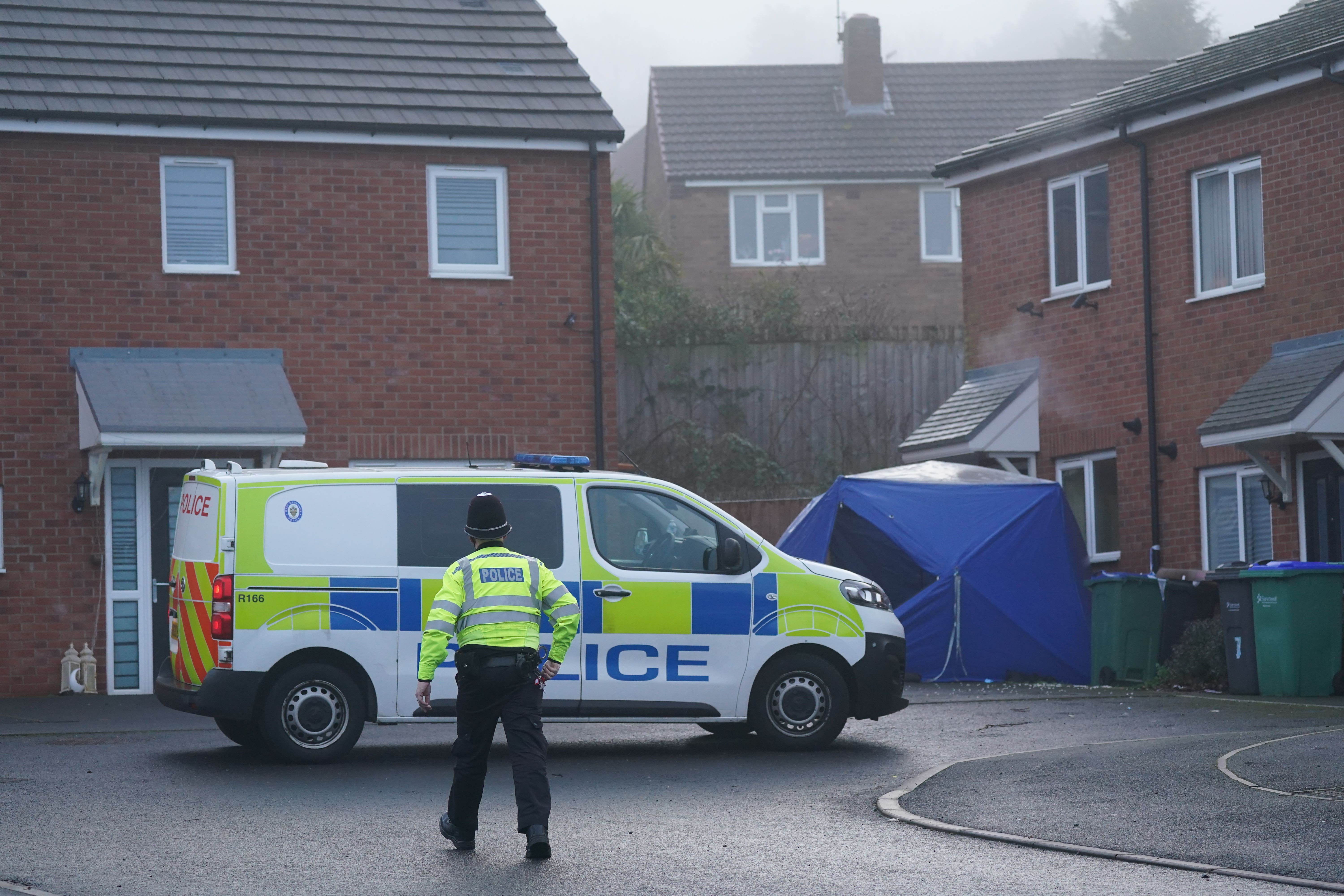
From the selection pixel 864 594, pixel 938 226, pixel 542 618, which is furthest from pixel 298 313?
pixel 938 226

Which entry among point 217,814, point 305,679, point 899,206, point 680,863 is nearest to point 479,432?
point 305,679

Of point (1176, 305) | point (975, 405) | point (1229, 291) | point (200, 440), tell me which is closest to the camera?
point (200, 440)

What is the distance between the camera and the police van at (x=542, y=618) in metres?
11.1

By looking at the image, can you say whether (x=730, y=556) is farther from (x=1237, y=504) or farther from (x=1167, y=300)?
(x=1167, y=300)

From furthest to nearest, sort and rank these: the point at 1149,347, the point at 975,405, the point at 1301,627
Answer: the point at 975,405 → the point at 1149,347 → the point at 1301,627

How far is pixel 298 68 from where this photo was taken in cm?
1823

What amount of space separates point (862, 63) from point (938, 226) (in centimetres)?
438

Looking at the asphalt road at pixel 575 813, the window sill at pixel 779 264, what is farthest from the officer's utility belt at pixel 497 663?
the window sill at pixel 779 264

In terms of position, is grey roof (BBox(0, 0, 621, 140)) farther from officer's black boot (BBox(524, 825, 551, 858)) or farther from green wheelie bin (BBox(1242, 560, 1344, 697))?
officer's black boot (BBox(524, 825, 551, 858))

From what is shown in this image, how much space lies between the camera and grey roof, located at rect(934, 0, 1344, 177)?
1703 centimetres

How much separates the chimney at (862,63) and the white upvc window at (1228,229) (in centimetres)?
1867

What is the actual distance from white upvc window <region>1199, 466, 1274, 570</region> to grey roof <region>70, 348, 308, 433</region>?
888 centimetres

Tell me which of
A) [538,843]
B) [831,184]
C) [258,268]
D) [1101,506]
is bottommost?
[538,843]

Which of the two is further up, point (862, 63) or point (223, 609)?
point (862, 63)
